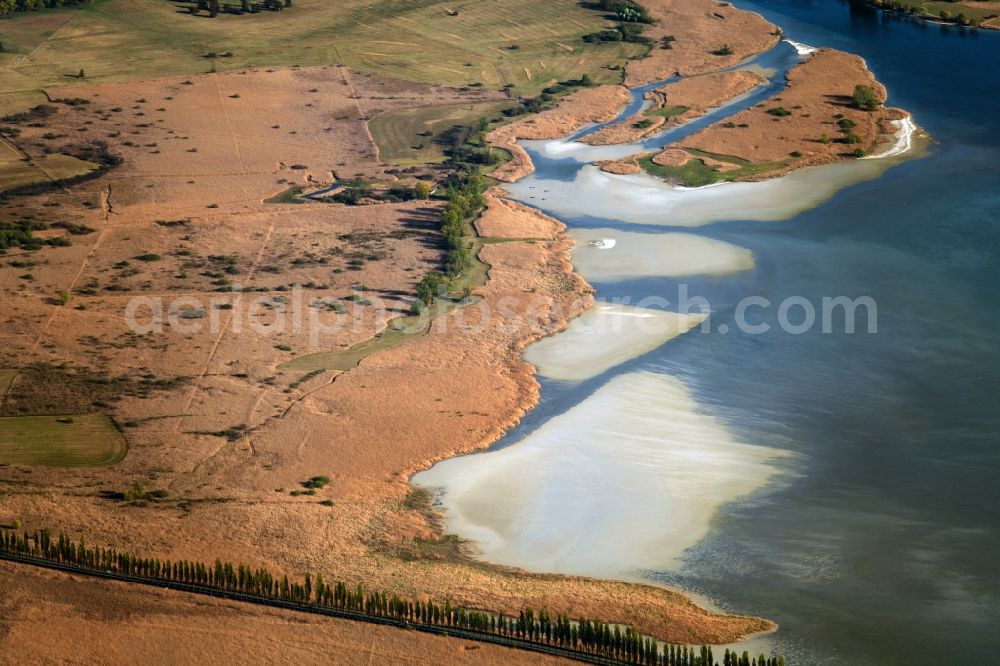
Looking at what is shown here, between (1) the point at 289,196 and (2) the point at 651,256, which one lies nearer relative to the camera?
(2) the point at 651,256

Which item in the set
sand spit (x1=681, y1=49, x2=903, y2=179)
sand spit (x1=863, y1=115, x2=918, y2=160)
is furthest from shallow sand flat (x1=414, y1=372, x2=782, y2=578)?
sand spit (x1=863, y1=115, x2=918, y2=160)

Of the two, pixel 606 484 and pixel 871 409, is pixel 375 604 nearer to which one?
pixel 606 484

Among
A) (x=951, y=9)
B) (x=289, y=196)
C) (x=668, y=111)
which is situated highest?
(x=951, y=9)

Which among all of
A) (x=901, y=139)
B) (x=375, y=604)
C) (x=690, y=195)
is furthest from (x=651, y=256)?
(x=375, y=604)

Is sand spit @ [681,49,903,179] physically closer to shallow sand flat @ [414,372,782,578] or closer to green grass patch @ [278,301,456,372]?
green grass patch @ [278,301,456,372]

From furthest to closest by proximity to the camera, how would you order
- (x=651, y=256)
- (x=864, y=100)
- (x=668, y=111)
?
1. (x=668, y=111)
2. (x=864, y=100)
3. (x=651, y=256)

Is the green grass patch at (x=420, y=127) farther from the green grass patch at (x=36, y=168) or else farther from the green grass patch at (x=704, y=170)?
the green grass patch at (x=36, y=168)

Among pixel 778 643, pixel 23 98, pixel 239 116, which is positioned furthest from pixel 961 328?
pixel 23 98
